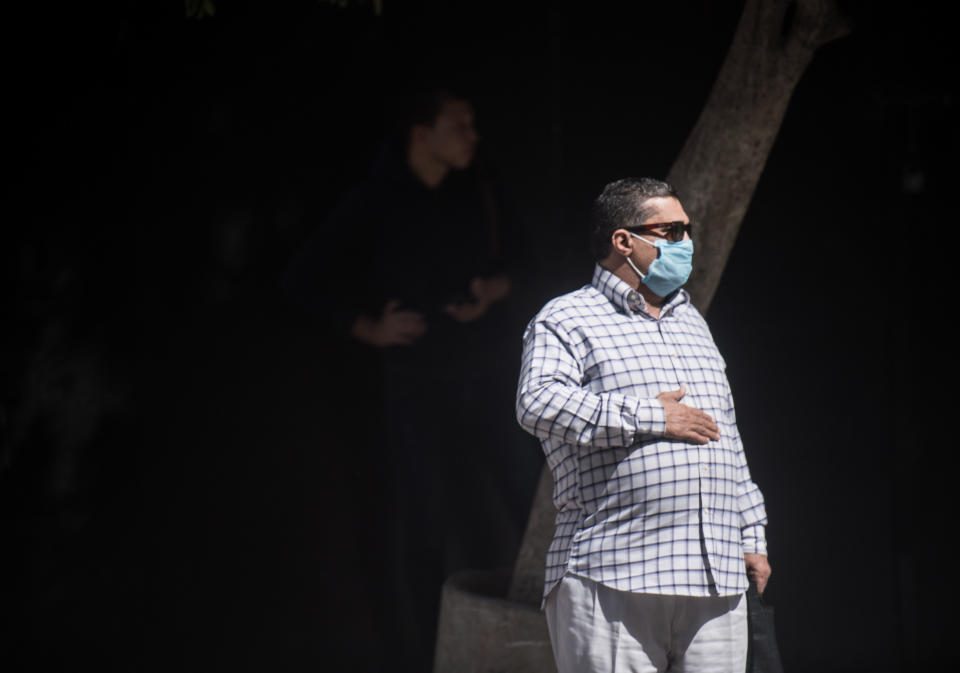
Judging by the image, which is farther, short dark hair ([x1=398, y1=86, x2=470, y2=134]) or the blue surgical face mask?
short dark hair ([x1=398, y1=86, x2=470, y2=134])

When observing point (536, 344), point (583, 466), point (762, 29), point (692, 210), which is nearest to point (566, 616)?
point (583, 466)

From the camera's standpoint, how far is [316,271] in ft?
15.6

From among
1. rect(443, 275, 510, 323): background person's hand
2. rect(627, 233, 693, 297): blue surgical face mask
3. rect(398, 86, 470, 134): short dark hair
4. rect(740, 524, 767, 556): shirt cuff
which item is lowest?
rect(740, 524, 767, 556): shirt cuff

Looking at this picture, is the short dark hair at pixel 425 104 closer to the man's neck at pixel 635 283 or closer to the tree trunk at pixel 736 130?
the tree trunk at pixel 736 130

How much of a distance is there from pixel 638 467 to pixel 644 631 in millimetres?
413

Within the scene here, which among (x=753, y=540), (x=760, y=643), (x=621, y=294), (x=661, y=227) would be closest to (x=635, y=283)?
(x=621, y=294)

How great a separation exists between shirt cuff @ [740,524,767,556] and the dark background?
6.11ft

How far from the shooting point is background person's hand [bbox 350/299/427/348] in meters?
4.78

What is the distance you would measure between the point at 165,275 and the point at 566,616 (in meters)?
2.43

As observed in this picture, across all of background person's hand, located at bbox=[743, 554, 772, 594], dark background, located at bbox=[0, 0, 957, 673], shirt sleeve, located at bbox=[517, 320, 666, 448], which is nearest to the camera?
shirt sleeve, located at bbox=[517, 320, 666, 448]

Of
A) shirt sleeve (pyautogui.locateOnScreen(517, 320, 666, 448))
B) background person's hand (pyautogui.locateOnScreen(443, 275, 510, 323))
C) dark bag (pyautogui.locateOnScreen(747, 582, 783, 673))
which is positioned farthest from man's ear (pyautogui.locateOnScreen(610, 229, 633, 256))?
background person's hand (pyautogui.locateOnScreen(443, 275, 510, 323))

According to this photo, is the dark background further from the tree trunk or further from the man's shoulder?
the man's shoulder

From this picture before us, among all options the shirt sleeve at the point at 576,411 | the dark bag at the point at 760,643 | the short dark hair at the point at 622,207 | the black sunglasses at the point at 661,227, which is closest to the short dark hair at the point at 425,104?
the short dark hair at the point at 622,207

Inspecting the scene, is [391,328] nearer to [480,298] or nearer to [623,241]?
[480,298]
